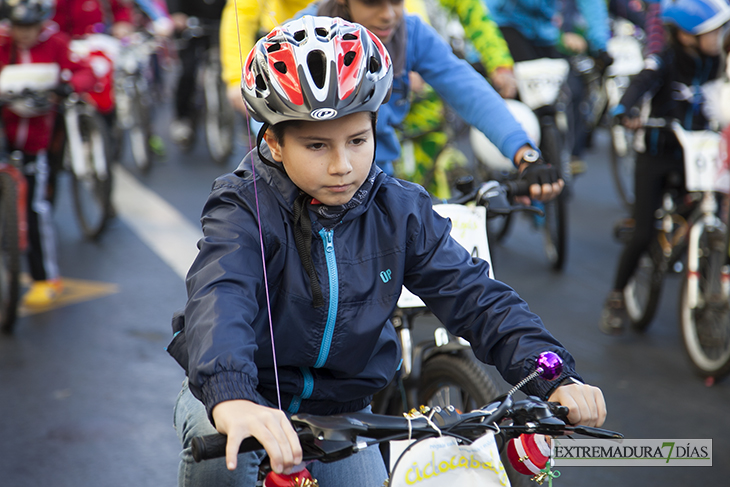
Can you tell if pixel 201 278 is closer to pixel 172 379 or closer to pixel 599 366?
pixel 172 379

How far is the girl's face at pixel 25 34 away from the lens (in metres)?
5.89

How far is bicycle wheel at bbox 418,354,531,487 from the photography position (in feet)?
9.53

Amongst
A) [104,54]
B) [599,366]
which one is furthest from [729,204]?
[104,54]

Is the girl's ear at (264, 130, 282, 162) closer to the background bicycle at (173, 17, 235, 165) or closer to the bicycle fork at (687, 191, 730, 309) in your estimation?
the bicycle fork at (687, 191, 730, 309)

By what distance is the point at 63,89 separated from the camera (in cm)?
625

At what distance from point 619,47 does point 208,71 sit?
5.11m

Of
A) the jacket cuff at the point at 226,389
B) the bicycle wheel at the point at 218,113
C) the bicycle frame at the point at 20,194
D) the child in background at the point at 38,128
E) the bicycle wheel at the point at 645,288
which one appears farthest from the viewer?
the bicycle wheel at the point at 218,113

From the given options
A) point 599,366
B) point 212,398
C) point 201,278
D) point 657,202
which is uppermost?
point 201,278

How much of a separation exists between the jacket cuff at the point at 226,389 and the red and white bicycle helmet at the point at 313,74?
64 centimetres

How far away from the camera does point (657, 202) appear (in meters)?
5.42

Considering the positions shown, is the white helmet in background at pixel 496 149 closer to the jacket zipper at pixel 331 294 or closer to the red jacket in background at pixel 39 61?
the red jacket in background at pixel 39 61

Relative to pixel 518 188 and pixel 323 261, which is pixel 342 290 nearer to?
pixel 323 261

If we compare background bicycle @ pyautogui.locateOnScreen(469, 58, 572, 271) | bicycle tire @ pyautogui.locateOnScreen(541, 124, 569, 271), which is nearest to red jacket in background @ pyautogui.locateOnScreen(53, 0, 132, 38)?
background bicycle @ pyautogui.locateOnScreen(469, 58, 572, 271)

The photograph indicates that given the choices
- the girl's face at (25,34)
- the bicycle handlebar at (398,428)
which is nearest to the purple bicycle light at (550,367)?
the bicycle handlebar at (398,428)
